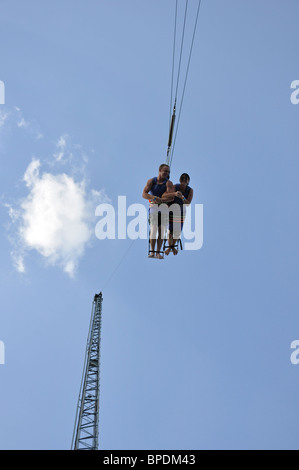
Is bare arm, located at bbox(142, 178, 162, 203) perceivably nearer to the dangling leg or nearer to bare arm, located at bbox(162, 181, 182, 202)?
bare arm, located at bbox(162, 181, 182, 202)

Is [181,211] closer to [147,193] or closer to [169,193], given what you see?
[169,193]

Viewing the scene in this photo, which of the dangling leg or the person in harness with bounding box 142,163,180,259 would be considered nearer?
the person in harness with bounding box 142,163,180,259

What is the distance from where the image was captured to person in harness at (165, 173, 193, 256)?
9438 mm

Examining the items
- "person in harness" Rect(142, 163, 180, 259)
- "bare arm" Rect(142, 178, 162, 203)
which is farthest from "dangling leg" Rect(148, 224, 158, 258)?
"bare arm" Rect(142, 178, 162, 203)

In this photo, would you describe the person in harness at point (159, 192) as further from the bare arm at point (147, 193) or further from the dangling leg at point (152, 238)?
the dangling leg at point (152, 238)

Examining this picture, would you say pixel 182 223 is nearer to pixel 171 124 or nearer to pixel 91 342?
pixel 171 124

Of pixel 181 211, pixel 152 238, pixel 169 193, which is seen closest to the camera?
pixel 169 193

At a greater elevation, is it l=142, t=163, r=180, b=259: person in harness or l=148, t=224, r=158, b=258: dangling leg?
l=142, t=163, r=180, b=259: person in harness

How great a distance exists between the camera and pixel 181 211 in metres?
9.80

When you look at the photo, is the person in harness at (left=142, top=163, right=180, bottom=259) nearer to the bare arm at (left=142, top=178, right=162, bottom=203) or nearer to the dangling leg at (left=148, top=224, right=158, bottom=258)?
the bare arm at (left=142, top=178, right=162, bottom=203)

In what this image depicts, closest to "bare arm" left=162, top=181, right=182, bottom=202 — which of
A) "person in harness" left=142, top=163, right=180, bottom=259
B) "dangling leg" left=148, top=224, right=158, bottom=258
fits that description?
"person in harness" left=142, top=163, right=180, bottom=259

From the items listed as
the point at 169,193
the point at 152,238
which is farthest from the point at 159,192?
the point at 152,238
